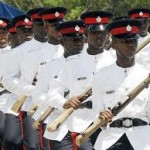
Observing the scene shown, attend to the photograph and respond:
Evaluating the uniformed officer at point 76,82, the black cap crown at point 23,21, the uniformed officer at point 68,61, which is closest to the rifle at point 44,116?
the uniformed officer at point 68,61

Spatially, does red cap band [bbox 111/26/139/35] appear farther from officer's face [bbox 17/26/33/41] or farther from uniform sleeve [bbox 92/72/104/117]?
officer's face [bbox 17/26/33/41]

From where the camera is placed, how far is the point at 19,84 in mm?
9617

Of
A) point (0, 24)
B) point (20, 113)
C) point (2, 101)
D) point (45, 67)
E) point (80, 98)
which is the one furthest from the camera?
point (0, 24)

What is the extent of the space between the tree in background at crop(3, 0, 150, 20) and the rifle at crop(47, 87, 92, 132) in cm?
2428

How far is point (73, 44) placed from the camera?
8273 millimetres

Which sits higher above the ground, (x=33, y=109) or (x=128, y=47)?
(x=128, y=47)

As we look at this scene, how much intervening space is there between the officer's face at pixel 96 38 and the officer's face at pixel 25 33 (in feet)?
8.75

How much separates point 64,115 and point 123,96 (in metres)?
1.02

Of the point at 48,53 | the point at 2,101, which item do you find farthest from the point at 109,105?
the point at 2,101

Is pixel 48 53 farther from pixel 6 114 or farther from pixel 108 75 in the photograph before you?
pixel 108 75

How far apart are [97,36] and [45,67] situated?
919mm

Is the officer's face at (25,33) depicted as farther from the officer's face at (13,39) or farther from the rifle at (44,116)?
the rifle at (44,116)

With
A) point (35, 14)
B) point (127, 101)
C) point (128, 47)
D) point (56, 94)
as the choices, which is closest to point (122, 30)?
point (128, 47)

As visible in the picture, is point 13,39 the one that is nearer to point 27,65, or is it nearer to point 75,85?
point 27,65
